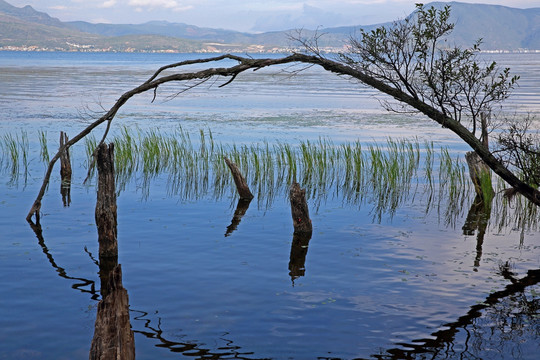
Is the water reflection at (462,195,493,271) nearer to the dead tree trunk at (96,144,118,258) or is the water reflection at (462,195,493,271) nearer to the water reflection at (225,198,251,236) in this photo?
the water reflection at (225,198,251,236)

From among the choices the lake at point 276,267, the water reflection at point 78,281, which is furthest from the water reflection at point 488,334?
the water reflection at point 78,281

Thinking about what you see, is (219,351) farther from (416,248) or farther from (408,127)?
(408,127)

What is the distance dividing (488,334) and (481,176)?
811cm

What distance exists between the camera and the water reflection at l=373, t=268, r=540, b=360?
7.76m

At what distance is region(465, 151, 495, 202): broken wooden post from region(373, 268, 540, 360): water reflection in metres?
5.73

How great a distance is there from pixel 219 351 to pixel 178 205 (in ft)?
27.0

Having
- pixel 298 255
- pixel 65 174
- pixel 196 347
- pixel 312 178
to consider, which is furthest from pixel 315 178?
pixel 196 347

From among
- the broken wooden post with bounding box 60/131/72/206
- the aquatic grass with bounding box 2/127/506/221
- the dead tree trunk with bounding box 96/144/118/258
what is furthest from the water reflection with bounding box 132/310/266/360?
the broken wooden post with bounding box 60/131/72/206

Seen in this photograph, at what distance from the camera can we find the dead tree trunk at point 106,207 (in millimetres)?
10914

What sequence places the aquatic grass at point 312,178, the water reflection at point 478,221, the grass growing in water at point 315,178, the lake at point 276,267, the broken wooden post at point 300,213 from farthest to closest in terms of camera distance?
the aquatic grass at point 312,178 → the grass growing in water at point 315,178 → the water reflection at point 478,221 → the broken wooden post at point 300,213 → the lake at point 276,267

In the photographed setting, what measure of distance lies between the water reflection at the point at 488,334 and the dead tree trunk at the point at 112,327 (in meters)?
3.20

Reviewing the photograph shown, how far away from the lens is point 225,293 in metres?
9.69

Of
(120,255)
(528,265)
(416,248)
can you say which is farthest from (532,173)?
(120,255)

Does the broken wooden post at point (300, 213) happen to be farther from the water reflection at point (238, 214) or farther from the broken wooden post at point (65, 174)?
the broken wooden post at point (65, 174)
